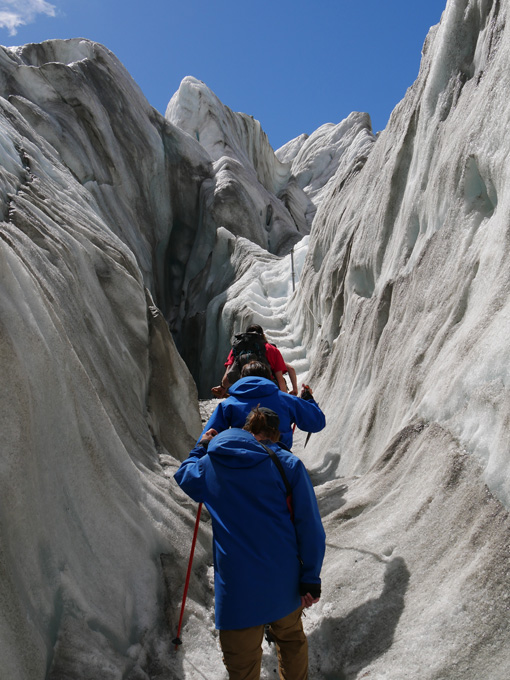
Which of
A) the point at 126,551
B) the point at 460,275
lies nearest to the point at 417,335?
the point at 460,275

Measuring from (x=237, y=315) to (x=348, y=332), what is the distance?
20.0ft

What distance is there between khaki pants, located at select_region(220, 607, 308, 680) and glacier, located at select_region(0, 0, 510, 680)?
17.4 inches

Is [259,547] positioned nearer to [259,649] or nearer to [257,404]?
[259,649]

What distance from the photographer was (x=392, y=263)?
7762 mm

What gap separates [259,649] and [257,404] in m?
1.23

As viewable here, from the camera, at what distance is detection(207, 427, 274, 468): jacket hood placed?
9.35 feet

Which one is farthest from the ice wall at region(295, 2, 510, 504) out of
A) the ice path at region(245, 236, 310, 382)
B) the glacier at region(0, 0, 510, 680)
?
the ice path at region(245, 236, 310, 382)

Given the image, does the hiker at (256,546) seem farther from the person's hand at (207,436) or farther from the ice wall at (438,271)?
the ice wall at (438,271)

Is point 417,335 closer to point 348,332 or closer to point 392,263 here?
point 392,263

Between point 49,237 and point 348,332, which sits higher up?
point 49,237

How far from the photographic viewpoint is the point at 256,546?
2.83 metres

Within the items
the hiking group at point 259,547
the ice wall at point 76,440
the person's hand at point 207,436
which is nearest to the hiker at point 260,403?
the person's hand at point 207,436

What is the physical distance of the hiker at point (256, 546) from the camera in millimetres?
2801

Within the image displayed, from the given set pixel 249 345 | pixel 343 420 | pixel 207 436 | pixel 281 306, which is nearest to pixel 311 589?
pixel 207 436
